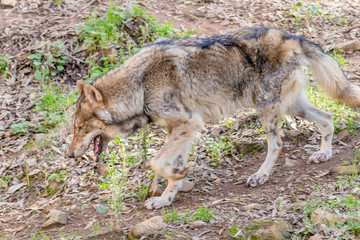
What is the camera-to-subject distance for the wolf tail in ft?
18.3

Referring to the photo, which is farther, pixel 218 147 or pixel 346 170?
pixel 218 147

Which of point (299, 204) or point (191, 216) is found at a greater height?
point (299, 204)

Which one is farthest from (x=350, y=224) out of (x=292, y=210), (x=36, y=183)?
(x=36, y=183)

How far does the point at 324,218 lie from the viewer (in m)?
4.07

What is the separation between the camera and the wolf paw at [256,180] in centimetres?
544

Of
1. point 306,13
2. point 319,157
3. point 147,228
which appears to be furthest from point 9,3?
point 319,157

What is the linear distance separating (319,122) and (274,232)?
89.5 inches

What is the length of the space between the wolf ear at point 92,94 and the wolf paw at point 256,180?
6.47 ft

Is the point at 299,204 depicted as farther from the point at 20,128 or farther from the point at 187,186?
the point at 20,128

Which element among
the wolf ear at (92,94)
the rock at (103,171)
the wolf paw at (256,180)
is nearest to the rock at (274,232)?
the wolf paw at (256,180)

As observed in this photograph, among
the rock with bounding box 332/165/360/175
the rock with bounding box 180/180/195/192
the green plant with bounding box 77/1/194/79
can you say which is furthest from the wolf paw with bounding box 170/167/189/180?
the green plant with bounding box 77/1/194/79

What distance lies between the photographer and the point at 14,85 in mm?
8172

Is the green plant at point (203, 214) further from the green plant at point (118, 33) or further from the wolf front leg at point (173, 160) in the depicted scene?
the green plant at point (118, 33)

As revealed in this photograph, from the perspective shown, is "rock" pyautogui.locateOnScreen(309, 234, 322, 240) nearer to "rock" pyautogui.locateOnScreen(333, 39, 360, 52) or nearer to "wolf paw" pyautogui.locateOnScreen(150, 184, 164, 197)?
"wolf paw" pyautogui.locateOnScreen(150, 184, 164, 197)
